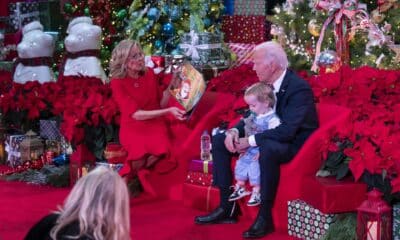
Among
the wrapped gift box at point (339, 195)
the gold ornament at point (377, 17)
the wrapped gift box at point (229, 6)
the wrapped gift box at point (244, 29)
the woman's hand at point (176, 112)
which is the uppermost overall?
the wrapped gift box at point (229, 6)

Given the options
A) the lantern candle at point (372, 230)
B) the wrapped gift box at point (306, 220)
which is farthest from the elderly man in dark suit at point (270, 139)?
the lantern candle at point (372, 230)

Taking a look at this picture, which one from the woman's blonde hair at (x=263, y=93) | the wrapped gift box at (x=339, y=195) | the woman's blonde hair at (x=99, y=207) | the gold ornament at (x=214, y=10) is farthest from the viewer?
the gold ornament at (x=214, y=10)

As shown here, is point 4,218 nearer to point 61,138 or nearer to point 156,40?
point 61,138

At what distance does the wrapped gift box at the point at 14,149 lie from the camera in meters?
7.09

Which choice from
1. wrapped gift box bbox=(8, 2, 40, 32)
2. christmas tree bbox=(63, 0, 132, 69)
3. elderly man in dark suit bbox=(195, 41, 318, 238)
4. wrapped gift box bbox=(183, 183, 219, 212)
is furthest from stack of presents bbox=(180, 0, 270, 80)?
elderly man in dark suit bbox=(195, 41, 318, 238)

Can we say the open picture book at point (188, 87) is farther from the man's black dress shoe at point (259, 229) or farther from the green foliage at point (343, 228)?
the green foliage at point (343, 228)

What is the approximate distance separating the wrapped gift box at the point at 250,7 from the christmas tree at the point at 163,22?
1.65m

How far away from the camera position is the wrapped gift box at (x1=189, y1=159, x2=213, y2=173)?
533cm

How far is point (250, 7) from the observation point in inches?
457

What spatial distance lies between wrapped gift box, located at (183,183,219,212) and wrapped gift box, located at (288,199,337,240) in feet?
2.30

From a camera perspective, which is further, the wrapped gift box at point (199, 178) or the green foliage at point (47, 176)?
the green foliage at point (47, 176)

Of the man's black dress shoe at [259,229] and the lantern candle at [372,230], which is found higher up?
the lantern candle at [372,230]

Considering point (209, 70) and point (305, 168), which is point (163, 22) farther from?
point (305, 168)

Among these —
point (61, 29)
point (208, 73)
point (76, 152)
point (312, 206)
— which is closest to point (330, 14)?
point (208, 73)
